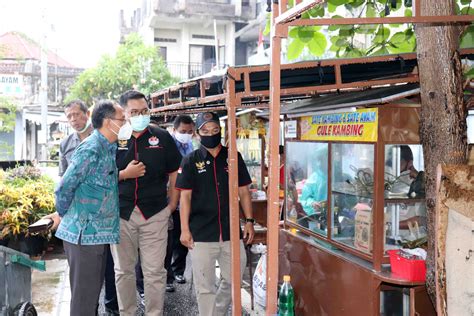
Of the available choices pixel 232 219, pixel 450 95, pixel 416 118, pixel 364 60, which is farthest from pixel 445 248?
pixel 364 60

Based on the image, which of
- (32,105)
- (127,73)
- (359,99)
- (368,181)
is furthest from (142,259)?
(32,105)

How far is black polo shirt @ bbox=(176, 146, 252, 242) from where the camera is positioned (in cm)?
445

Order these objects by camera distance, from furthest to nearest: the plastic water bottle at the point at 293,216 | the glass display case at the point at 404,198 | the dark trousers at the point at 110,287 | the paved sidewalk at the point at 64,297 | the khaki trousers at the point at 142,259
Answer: the paved sidewalk at the point at 64,297 → the dark trousers at the point at 110,287 → the plastic water bottle at the point at 293,216 → the khaki trousers at the point at 142,259 → the glass display case at the point at 404,198

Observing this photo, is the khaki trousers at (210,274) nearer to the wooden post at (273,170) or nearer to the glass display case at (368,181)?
the glass display case at (368,181)

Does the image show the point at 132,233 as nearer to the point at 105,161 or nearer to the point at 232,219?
the point at 105,161

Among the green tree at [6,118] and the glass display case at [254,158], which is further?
the green tree at [6,118]

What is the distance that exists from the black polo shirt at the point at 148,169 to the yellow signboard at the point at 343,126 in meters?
1.29

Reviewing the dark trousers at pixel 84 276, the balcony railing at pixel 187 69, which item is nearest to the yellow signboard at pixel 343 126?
the dark trousers at pixel 84 276

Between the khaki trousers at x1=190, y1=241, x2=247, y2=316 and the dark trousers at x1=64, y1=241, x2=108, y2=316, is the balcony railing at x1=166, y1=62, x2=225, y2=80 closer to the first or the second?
the khaki trousers at x1=190, y1=241, x2=247, y2=316

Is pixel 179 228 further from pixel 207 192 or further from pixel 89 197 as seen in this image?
pixel 89 197

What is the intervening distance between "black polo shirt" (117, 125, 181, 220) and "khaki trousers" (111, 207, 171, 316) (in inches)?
3.4

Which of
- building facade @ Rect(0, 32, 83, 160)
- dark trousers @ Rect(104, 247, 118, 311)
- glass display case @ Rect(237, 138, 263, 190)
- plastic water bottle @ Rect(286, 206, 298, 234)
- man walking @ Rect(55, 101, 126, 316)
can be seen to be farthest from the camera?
building facade @ Rect(0, 32, 83, 160)

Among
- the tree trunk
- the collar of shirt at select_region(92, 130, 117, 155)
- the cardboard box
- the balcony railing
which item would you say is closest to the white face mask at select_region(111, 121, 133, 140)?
the collar of shirt at select_region(92, 130, 117, 155)

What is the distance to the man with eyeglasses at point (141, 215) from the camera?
4.55m
